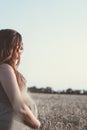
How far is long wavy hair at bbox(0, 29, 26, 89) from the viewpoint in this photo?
3.74 meters

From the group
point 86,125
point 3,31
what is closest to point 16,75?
point 3,31

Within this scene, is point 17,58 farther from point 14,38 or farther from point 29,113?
point 29,113

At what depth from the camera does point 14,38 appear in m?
3.81

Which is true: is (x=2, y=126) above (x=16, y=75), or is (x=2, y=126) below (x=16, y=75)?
below

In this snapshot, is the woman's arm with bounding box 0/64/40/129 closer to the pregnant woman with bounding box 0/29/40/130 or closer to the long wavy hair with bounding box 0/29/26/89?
the pregnant woman with bounding box 0/29/40/130

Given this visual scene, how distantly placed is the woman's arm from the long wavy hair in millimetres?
116

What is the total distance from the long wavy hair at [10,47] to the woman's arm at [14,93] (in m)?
0.12

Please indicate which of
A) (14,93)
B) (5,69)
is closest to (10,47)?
(5,69)

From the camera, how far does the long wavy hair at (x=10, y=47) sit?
3741 mm

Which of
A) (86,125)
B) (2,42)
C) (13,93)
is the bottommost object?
(86,125)

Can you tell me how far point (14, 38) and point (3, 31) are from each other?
0.10 metres

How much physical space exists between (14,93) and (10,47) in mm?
375

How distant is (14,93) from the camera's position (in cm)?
359

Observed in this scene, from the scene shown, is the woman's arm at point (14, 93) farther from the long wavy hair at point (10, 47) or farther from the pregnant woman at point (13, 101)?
the long wavy hair at point (10, 47)
